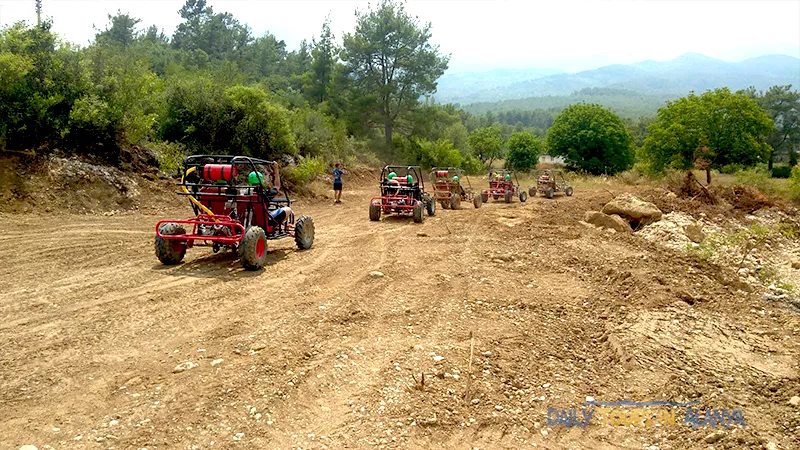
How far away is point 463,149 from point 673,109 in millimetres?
15807

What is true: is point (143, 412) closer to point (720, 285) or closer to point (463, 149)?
point (720, 285)

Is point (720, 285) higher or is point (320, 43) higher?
point (320, 43)

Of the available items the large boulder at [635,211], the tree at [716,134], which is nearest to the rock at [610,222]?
the large boulder at [635,211]

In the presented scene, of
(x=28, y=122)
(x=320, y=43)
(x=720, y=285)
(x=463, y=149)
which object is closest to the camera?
(x=720, y=285)

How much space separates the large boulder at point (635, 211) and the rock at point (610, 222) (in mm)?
412

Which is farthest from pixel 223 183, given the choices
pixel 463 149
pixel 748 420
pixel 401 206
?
pixel 463 149

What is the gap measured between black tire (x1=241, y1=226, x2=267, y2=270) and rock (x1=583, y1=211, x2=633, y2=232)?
8.89 metres

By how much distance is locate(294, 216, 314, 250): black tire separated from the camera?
943cm

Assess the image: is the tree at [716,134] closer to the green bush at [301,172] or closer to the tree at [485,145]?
the green bush at [301,172]

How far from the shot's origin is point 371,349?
198 inches

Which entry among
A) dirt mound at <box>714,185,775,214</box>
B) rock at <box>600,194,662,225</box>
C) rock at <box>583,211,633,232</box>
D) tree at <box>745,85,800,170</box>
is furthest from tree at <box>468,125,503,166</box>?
rock at <box>583,211,633,232</box>

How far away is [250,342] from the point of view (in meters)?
5.09

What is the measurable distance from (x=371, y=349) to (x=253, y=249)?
10.8 ft

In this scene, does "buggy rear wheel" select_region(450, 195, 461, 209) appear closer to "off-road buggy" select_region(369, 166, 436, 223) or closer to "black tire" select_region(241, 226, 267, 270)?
"off-road buggy" select_region(369, 166, 436, 223)
